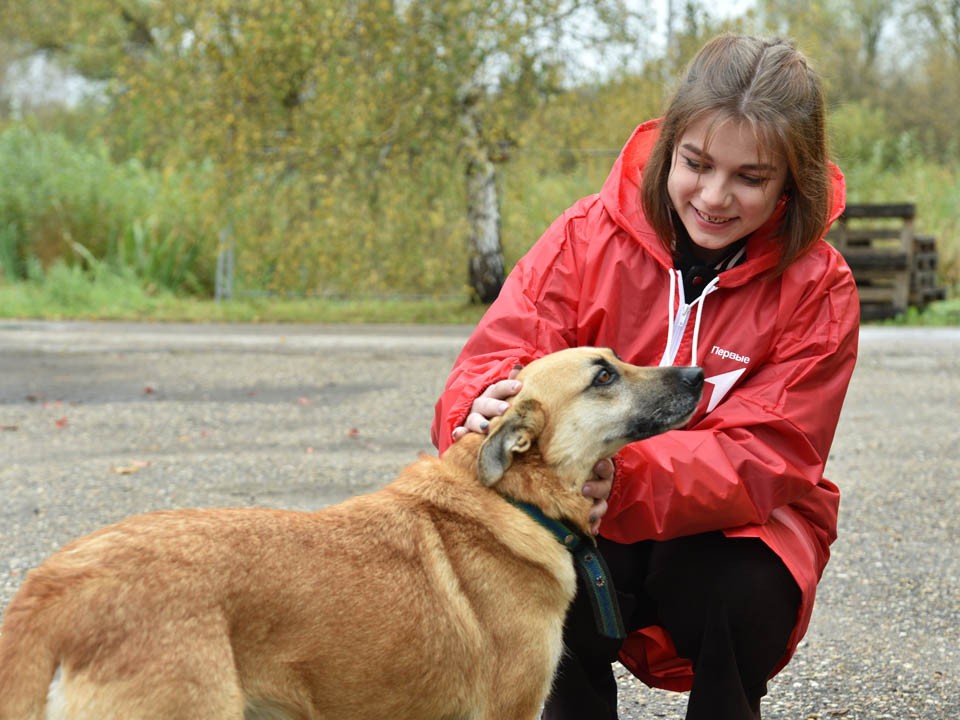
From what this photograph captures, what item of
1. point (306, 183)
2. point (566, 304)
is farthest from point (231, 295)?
point (566, 304)

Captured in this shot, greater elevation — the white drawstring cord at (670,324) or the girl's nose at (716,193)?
the girl's nose at (716,193)

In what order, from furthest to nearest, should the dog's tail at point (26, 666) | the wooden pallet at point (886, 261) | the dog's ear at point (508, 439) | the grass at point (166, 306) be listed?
1. the grass at point (166, 306)
2. the wooden pallet at point (886, 261)
3. the dog's ear at point (508, 439)
4. the dog's tail at point (26, 666)

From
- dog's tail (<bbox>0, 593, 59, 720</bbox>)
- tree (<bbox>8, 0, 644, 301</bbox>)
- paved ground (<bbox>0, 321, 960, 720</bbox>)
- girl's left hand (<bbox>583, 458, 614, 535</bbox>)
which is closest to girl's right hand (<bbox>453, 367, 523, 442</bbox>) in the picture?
girl's left hand (<bbox>583, 458, 614, 535</bbox>)

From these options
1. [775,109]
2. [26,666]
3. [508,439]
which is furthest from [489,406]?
[26,666]

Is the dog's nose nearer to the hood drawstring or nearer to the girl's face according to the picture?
the hood drawstring

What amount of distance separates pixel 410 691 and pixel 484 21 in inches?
520

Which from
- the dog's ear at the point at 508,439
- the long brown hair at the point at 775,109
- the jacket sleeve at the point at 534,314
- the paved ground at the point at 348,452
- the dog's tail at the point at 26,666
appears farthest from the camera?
the paved ground at the point at 348,452

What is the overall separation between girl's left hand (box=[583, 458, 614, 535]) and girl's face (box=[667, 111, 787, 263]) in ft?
2.47

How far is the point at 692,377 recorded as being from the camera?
128 inches

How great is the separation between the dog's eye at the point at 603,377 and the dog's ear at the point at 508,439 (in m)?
0.19

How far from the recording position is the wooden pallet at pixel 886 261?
16.3m

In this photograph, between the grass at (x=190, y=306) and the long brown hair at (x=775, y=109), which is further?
the grass at (x=190, y=306)

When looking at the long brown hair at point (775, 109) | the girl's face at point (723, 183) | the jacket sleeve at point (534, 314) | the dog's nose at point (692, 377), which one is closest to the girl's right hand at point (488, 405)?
the jacket sleeve at point (534, 314)

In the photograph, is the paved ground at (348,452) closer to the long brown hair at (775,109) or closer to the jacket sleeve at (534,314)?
the jacket sleeve at (534,314)
